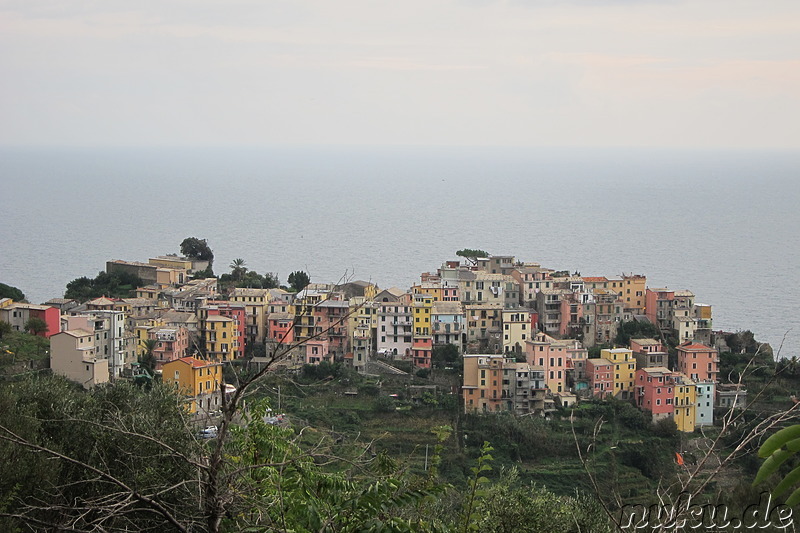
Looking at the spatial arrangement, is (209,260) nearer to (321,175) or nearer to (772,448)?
(772,448)

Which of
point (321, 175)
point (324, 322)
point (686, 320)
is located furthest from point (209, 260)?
point (321, 175)

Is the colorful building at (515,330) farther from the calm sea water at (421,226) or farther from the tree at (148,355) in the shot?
the tree at (148,355)

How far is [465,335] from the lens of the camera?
17.5 meters

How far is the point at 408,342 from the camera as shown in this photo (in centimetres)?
1730

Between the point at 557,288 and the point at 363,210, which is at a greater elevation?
the point at 363,210

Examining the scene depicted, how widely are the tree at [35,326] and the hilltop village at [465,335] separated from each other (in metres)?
0.06

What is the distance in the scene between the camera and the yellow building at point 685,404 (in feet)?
50.9

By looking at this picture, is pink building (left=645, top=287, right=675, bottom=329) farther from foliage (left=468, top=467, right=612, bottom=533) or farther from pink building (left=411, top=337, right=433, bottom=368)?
foliage (left=468, top=467, right=612, bottom=533)

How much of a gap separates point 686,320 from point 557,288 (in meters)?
2.36

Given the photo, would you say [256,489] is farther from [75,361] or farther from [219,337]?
[219,337]

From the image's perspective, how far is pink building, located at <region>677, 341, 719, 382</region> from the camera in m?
16.6

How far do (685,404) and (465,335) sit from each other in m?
3.76

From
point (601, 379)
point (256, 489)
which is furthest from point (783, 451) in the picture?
point (601, 379)

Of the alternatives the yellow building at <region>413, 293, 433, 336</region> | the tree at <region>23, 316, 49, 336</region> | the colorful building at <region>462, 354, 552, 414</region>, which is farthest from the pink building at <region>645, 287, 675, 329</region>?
the tree at <region>23, 316, 49, 336</region>
